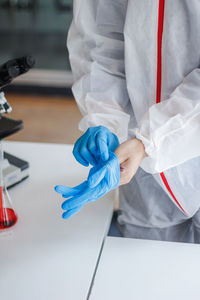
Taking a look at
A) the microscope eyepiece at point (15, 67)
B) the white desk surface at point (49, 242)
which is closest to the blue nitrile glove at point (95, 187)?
the white desk surface at point (49, 242)

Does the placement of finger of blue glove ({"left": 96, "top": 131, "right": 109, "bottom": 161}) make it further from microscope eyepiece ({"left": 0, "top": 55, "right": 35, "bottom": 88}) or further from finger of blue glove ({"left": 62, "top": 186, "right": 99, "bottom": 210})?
microscope eyepiece ({"left": 0, "top": 55, "right": 35, "bottom": 88})

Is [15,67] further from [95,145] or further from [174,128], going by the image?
[174,128]

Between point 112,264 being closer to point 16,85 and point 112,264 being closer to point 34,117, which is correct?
point 34,117

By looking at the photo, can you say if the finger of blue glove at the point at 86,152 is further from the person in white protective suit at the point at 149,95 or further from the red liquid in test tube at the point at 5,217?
the red liquid in test tube at the point at 5,217

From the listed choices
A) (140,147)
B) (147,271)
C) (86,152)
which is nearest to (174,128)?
(140,147)

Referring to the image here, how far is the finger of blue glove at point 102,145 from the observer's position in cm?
72

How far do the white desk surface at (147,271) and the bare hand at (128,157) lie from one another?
0.66 ft

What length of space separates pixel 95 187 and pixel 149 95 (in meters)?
0.28

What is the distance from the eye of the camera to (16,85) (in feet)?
11.8

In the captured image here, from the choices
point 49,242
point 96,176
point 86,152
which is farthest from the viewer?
point 49,242

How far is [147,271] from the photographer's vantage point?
0.80 metres

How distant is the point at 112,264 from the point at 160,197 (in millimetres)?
235

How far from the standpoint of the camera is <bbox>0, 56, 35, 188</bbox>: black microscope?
796 mm

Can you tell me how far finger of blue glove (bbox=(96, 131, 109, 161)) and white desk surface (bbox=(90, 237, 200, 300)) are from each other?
0.26m
